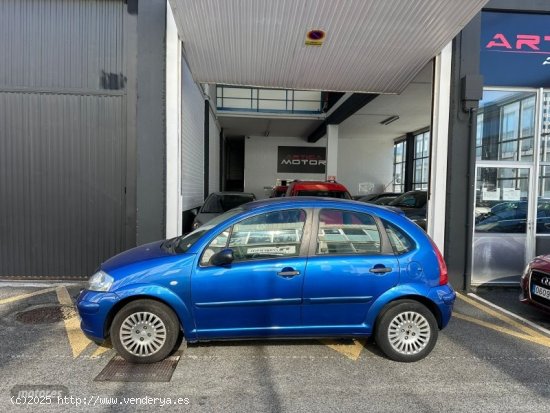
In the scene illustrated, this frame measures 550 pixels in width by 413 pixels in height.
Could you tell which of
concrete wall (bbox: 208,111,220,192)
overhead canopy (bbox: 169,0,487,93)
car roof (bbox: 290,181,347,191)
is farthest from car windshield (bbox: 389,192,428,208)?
concrete wall (bbox: 208,111,220,192)

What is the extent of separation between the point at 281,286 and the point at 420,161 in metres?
19.1

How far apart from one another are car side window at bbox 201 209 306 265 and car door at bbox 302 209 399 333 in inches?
7.2

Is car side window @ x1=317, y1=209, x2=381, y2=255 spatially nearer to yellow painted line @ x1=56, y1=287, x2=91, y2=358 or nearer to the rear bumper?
the rear bumper

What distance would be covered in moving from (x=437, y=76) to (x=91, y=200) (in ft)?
21.2

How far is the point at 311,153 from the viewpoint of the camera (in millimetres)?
23938

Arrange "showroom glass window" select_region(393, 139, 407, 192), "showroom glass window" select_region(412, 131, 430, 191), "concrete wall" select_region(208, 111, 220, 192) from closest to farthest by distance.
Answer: "concrete wall" select_region(208, 111, 220, 192) < "showroom glass window" select_region(412, 131, 430, 191) < "showroom glass window" select_region(393, 139, 407, 192)

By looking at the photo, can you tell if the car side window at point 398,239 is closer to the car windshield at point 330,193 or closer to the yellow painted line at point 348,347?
the yellow painted line at point 348,347

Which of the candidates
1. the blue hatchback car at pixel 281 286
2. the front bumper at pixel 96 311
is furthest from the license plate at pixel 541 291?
the front bumper at pixel 96 311

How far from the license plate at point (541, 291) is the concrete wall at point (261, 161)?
1913 cm

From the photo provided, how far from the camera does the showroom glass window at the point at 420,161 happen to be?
2026 centimetres

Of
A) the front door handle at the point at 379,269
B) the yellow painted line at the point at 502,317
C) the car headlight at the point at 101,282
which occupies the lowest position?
the yellow painted line at the point at 502,317

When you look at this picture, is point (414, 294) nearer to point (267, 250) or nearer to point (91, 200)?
point (267, 250)

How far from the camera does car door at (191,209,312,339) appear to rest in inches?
145

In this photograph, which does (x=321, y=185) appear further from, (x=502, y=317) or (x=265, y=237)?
(x=265, y=237)
